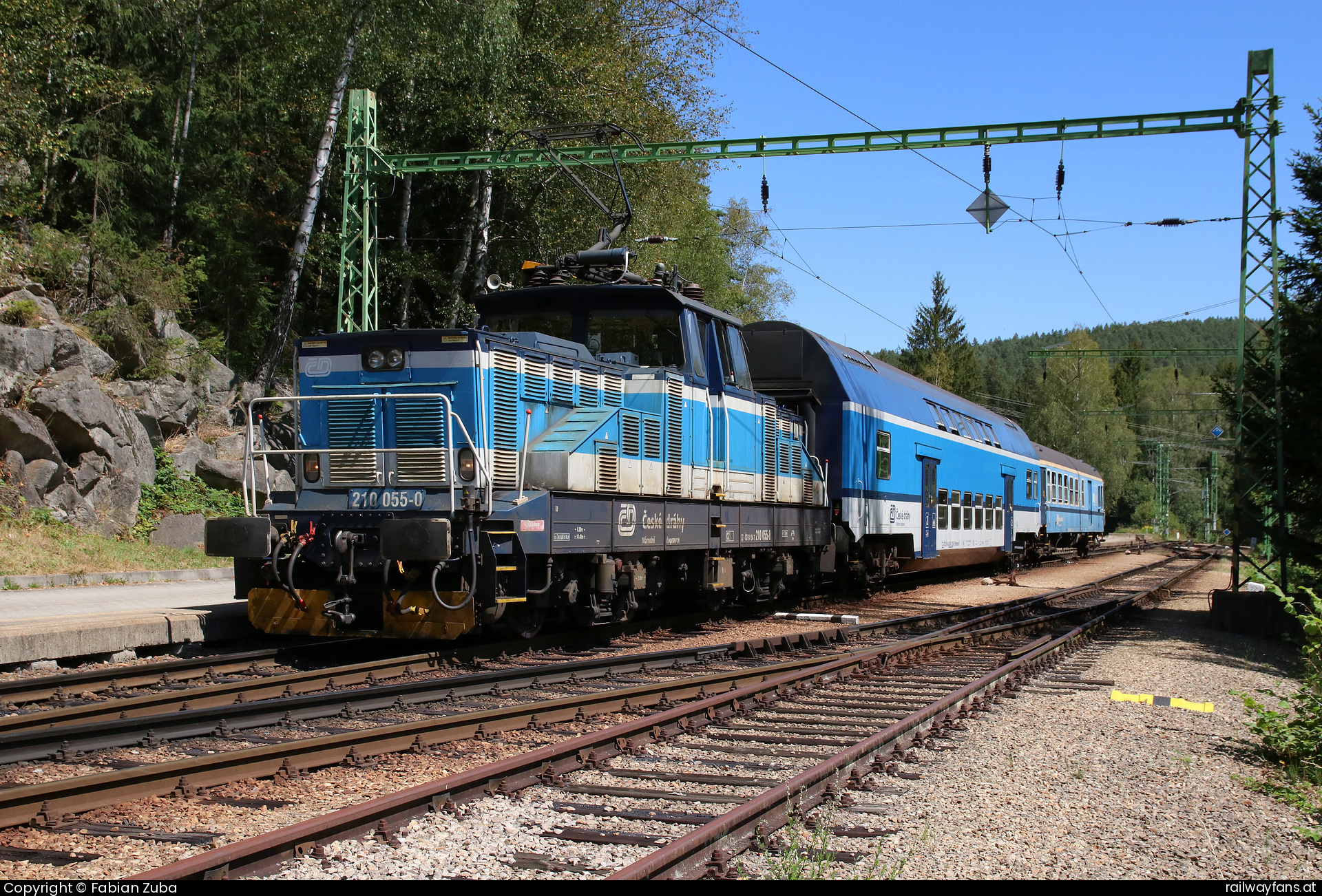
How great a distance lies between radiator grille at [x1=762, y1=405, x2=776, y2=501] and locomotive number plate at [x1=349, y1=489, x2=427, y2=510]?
5.28 metres

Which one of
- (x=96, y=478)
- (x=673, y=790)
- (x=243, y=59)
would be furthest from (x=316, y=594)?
(x=243, y=59)

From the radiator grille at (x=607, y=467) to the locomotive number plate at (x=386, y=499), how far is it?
1.77m

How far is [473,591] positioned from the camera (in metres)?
8.30

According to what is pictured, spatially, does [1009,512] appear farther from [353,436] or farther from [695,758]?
[695,758]

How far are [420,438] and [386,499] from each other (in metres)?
0.62

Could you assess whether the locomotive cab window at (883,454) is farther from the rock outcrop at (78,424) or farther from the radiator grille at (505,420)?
the rock outcrop at (78,424)

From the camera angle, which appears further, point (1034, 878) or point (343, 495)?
point (343, 495)

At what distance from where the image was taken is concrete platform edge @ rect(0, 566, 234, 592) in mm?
13734

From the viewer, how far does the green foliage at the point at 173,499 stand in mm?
18641

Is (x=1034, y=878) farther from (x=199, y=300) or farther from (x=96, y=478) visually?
(x=199, y=300)

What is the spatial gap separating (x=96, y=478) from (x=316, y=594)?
37.5 feet

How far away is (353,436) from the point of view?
9164 mm

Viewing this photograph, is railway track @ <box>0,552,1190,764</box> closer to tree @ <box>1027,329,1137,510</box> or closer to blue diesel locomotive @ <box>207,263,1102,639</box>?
blue diesel locomotive @ <box>207,263,1102,639</box>

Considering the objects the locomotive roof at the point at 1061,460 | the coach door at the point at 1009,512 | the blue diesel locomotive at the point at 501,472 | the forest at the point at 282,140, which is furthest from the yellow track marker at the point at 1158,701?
the locomotive roof at the point at 1061,460
